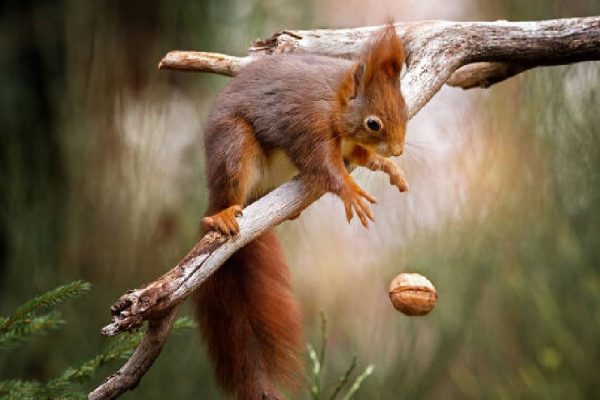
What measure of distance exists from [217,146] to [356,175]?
0.58m

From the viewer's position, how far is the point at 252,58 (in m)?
1.79

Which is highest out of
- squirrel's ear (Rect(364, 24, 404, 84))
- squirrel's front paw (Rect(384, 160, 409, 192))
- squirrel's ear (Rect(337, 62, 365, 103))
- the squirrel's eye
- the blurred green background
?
squirrel's ear (Rect(364, 24, 404, 84))

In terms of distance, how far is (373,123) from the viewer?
150 cm

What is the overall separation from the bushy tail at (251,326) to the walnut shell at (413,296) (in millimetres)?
202

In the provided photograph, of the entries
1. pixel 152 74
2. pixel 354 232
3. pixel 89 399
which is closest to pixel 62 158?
pixel 152 74

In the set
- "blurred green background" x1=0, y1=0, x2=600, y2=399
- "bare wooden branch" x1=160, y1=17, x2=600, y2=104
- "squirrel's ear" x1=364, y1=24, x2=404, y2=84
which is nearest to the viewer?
"squirrel's ear" x1=364, y1=24, x2=404, y2=84

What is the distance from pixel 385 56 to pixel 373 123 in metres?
0.11

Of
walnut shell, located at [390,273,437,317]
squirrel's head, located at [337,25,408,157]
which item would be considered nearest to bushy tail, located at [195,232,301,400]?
walnut shell, located at [390,273,437,317]

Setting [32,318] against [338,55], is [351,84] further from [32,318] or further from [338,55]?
[32,318]

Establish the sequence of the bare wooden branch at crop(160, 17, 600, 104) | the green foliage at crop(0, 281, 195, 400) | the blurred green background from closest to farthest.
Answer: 1. the green foliage at crop(0, 281, 195, 400)
2. the bare wooden branch at crop(160, 17, 600, 104)
3. the blurred green background

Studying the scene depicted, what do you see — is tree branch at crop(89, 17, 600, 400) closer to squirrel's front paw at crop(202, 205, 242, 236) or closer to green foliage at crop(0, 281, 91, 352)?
squirrel's front paw at crop(202, 205, 242, 236)

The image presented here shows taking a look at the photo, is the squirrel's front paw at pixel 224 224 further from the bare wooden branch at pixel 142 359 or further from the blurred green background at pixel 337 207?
the blurred green background at pixel 337 207

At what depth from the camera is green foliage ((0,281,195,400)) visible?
1221 mm

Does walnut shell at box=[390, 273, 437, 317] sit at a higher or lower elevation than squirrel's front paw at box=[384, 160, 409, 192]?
lower
